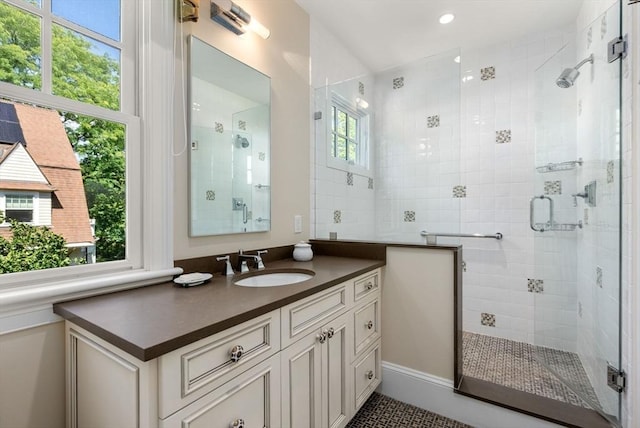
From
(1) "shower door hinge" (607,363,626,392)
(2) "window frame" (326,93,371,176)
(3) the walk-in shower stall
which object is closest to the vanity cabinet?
(3) the walk-in shower stall

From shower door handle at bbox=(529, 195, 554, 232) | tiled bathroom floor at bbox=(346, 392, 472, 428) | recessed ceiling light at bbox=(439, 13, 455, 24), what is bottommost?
tiled bathroom floor at bbox=(346, 392, 472, 428)

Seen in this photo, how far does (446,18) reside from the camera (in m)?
2.14

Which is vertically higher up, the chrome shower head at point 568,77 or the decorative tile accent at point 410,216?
the chrome shower head at point 568,77

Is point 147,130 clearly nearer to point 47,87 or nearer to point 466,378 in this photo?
point 47,87

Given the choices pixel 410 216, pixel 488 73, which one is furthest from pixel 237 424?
pixel 488 73

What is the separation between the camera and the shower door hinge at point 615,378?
1.30m

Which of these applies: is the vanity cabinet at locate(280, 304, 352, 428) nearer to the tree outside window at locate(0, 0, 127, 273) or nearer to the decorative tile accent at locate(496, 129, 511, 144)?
the tree outside window at locate(0, 0, 127, 273)

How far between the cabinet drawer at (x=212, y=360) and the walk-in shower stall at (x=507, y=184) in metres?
A: 1.14

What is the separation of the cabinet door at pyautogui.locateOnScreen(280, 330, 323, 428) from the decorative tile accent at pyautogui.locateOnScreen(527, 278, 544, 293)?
2.03 m

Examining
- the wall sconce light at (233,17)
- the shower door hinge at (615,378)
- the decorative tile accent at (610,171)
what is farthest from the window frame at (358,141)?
the shower door hinge at (615,378)

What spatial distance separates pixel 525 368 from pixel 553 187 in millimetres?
1274

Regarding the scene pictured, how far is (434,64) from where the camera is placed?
2.08m

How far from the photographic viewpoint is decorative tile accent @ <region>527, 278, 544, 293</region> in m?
2.33

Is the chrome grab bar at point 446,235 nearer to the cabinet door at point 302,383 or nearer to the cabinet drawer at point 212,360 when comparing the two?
the cabinet door at point 302,383
